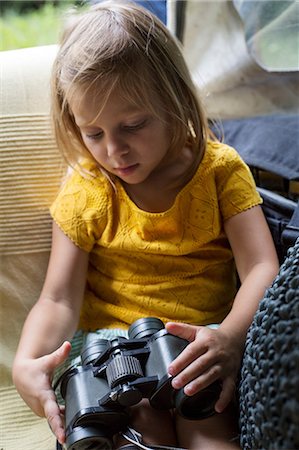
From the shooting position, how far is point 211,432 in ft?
2.78

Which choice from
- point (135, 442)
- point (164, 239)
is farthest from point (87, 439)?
point (164, 239)

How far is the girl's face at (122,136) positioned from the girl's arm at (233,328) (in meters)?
0.15

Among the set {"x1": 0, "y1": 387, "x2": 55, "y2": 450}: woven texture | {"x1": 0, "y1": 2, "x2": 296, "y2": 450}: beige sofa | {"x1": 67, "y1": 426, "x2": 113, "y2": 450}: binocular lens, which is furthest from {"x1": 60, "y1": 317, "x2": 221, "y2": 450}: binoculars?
{"x1": 0, "y1": 2, "x2": 296, "y2": 450}: beige sofa

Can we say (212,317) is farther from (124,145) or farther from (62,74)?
(62,74)

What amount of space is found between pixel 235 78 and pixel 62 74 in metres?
0.44

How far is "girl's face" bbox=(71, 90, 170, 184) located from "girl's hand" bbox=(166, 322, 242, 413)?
0.85 feet

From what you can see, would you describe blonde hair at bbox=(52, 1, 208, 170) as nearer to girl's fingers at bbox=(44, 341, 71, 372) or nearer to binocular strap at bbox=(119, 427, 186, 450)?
girl's fingers at bbox=(44, 341, 71, 372)

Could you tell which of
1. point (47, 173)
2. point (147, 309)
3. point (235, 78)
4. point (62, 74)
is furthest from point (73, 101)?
point (235, 78)

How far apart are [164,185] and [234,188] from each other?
0.11 metres

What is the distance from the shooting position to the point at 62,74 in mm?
991

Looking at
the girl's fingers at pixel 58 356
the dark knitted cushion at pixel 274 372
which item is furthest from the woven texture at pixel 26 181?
the dark knitted cushion at pixel 274 372

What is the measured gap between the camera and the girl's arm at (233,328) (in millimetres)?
815

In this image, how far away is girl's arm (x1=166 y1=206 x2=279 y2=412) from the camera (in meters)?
0.81

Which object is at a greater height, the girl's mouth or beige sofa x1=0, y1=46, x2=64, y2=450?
the girl's mouth
